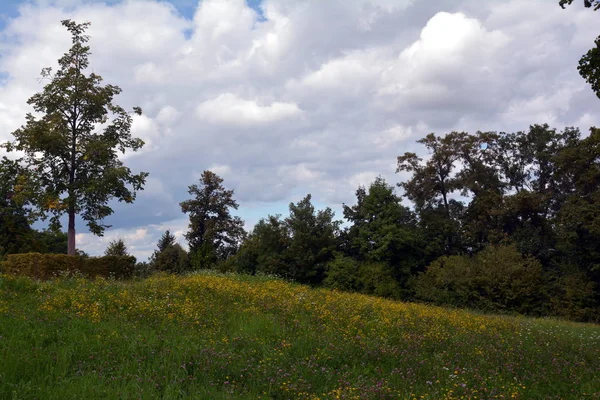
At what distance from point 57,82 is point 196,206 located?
78.9ft

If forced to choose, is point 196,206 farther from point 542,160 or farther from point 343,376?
point 343,376

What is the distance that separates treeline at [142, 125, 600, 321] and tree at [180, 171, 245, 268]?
18.3 feet

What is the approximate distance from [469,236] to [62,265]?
29277mm

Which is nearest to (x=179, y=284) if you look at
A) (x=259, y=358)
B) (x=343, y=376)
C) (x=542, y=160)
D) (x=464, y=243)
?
(x=259, y=358)

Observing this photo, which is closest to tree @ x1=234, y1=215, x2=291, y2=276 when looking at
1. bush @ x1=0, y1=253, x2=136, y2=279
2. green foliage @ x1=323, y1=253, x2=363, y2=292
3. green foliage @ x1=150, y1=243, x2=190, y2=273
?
green foliage @ x1=323, y1=253, x2=363, y2=292

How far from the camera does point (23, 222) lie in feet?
125

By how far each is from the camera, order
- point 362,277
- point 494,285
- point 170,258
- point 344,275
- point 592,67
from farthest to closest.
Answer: point 170,258 < point 344,275 < point 362,277 < point 494,285 < point 592,67

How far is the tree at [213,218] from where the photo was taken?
49719 millimetres

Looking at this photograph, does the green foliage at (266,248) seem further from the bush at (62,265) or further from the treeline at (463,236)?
the bush at (62,265)

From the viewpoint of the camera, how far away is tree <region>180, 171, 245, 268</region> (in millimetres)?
49719

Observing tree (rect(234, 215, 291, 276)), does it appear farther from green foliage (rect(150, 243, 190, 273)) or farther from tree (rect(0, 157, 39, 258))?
tree (rect(0, 157, 39, 258))

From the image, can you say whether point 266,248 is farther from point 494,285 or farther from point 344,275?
point 494,285

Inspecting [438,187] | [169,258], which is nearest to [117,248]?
[169,258]

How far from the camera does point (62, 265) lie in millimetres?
19609
